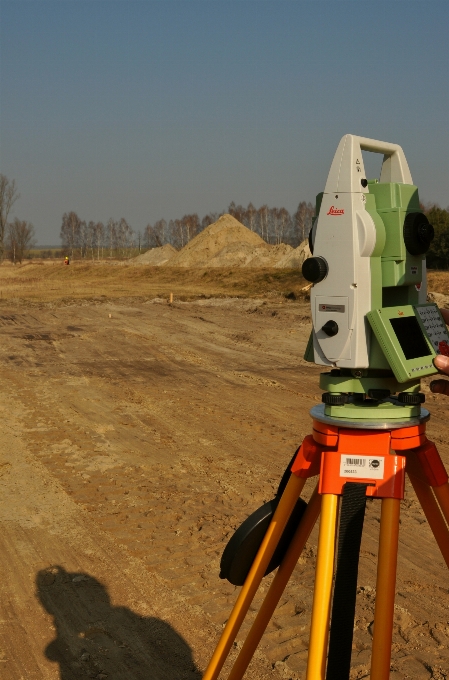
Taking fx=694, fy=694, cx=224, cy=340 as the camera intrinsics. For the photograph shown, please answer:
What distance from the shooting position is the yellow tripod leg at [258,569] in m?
2.18

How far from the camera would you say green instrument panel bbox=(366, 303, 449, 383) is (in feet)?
6.45

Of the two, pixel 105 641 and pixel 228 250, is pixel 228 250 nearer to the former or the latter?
pixel 228 250

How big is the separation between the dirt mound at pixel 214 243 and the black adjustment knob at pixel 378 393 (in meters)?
44.5

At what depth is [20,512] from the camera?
18.9 ft

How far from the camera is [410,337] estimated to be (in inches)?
81.2

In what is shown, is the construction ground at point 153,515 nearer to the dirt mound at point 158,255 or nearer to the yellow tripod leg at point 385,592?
the yellow tripod leg at point 385,592

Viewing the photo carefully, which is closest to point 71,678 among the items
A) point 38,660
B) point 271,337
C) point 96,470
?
point 38,660

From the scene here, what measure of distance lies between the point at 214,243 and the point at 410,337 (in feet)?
155

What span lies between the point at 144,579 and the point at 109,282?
33.1 m

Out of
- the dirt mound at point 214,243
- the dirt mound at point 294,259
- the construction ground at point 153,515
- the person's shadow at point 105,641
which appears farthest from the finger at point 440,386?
the dirt mound at point 214,243

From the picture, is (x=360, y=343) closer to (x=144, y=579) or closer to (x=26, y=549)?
(x=144, y=579)

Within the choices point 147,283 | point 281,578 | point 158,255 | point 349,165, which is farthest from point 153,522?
point 158,255

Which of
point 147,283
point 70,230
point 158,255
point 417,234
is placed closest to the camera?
point 417,234

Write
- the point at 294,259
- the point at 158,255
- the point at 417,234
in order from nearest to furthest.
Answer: the point at 417,234 → the point at 294,259 → the point at 158,255
